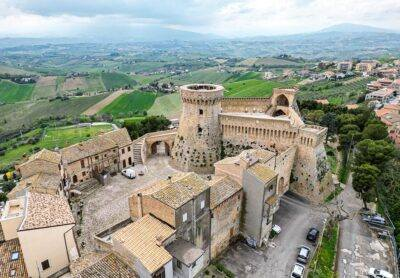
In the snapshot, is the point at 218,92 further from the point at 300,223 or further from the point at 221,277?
the point at 221,277

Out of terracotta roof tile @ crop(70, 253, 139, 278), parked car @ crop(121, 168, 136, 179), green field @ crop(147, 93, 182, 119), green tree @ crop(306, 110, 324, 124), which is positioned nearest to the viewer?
terracotta roof tile @ crop(70, 253, 139, 278)

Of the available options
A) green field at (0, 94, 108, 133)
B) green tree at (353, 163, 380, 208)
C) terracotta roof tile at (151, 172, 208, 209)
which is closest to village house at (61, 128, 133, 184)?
terracotta roof tile at (151, 172, 208, 209)

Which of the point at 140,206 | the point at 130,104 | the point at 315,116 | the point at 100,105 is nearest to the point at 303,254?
the point at 140,206

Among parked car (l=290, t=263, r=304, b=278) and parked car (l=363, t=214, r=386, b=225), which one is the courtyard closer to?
parked car (l=290, t=263, r=304, b=278)

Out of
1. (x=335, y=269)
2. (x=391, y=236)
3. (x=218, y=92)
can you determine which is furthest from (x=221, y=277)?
(x=218, y=92)

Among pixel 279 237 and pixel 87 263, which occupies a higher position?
pixel 87 263

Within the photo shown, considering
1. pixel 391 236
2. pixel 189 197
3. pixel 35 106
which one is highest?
pixel 189 197

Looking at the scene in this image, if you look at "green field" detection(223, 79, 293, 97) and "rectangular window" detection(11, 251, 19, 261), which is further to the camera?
"green field" detection(223, 79, 293, 97)
